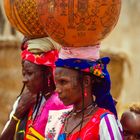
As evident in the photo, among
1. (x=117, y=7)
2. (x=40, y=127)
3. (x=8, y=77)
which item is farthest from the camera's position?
(x=8, y=77)

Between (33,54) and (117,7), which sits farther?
(33,54)

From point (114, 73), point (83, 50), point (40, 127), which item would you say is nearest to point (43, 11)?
point (83, 50)

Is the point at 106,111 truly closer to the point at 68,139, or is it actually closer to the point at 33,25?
the point at 68,139

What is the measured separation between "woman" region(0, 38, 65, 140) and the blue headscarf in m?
0.57

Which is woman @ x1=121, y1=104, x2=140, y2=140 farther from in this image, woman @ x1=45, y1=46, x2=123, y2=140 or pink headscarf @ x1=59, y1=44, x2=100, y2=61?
pink headscarf @ x1=59, y1=44, x2=100, y2=61

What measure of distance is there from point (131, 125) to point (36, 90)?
1007mm

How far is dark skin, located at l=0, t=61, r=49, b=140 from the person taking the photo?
5.71 metres

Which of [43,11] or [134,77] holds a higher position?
[43,11]

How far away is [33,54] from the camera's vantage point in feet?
18.9

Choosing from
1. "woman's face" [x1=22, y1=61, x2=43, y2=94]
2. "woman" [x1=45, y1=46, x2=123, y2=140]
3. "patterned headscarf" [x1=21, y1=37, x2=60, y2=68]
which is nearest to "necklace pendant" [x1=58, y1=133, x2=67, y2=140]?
"woman" [x1=45, y1=46, x2=123, y2=140]

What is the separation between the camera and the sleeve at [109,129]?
478 cm

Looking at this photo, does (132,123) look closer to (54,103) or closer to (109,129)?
(109,129)

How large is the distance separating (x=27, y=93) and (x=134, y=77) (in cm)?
1444

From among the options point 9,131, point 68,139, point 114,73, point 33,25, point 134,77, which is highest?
point 33,25
